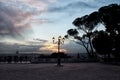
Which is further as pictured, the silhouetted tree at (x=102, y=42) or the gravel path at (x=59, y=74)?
the silhouetted tree at (x=102, y=42)

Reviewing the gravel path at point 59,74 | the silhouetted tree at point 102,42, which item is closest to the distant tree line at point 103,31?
the silhouetted tree at point 102,42

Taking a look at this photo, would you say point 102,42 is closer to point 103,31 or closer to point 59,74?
point 103,31

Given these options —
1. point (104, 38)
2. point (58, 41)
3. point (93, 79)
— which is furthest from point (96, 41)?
point (93, 79)

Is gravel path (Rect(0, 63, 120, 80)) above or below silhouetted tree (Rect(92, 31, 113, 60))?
below

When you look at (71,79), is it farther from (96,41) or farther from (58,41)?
(96,41)

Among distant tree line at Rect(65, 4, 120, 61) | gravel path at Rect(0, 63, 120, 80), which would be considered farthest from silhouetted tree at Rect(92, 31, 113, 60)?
gravel path at Rect(0, 63, 120, 80)

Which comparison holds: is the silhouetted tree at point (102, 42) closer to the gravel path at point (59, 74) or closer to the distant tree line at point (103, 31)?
the distant tree line at point (103, 31)

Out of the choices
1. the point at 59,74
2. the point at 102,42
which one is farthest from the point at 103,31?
the point at 59,74

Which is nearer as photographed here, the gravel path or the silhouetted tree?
the gravel path

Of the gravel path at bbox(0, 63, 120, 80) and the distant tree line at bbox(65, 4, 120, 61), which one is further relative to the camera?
the distant tree line at bbox(65, 4, 120, 61)

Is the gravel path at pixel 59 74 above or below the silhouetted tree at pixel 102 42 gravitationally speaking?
below

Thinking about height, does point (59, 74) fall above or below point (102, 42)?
below

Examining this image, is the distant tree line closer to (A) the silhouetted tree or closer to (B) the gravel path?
(A) the silhouetted tree

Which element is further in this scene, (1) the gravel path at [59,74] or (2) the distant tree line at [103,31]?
(2) the distant tree line at [103,31]
